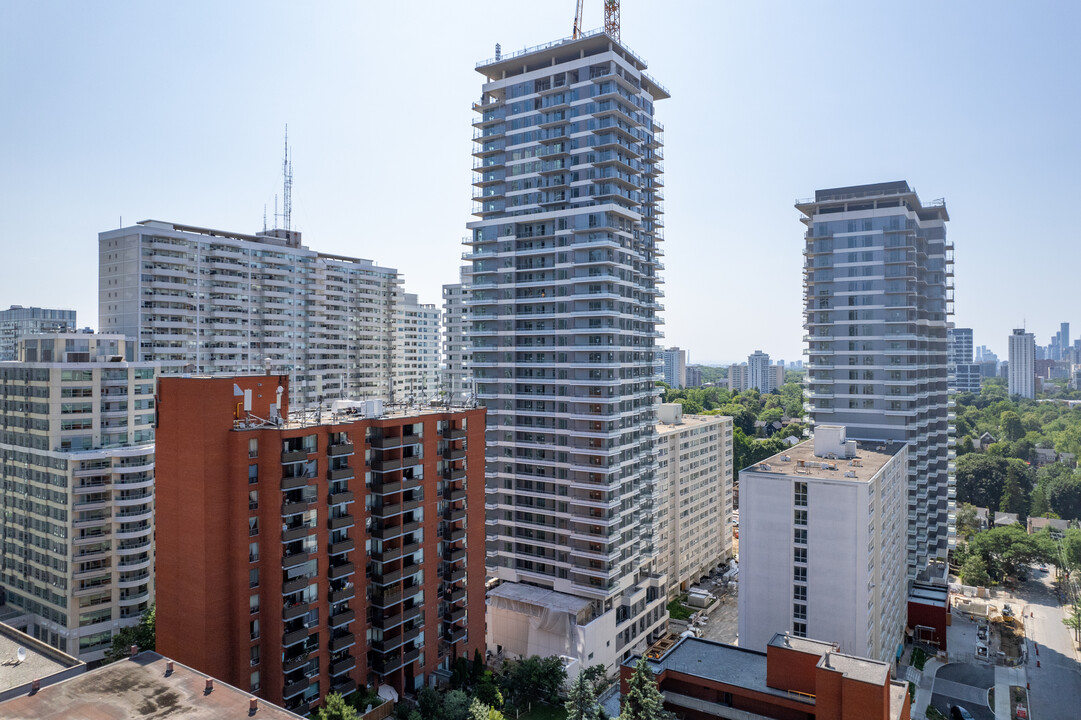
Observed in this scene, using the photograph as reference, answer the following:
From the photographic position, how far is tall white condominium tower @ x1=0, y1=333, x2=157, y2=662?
7119 cm

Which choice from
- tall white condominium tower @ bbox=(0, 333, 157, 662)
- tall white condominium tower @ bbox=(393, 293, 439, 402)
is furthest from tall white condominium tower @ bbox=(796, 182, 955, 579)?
tall white condominium tower @ bbox=(393, 293, 439, 402)

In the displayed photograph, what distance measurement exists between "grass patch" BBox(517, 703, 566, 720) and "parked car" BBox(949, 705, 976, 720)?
4050 centimetres

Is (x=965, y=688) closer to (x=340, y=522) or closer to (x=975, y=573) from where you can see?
(x=975, y=573)

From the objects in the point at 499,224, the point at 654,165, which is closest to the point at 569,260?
the point at 499,224

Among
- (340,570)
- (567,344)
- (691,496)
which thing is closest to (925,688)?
(691,496)

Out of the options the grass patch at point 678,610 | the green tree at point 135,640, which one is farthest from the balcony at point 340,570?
the grass patch at point 678,610

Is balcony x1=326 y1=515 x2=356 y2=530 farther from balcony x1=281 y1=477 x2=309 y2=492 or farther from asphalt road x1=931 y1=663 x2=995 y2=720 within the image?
asphalt road x1=931 y1=663 x2=995 y2=720

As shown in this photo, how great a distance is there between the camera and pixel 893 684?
5112cm

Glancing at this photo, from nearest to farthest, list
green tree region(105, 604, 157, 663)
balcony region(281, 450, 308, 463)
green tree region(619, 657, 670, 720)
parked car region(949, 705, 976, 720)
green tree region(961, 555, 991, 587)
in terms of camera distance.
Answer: green tree region(619, 657, 670, 720) < balcony region(281, 450, 308, 463) < green tree region(105, 604, 157, 663) < parked car region(949, 705, 976, 720) < green tree region(961, 555, 991, 587)

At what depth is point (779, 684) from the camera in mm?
48031

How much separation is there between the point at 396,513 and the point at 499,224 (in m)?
40.5

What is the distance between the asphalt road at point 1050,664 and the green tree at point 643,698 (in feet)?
159

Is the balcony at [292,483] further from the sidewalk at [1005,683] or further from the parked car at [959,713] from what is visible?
the sidewalk at [1005,683]

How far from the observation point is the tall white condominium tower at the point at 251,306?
109688mm
